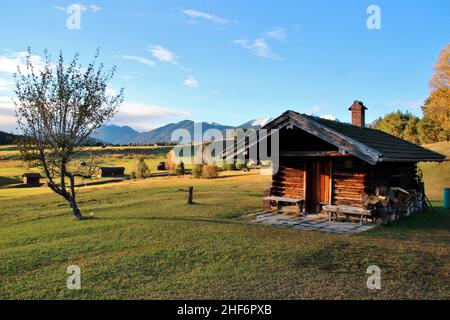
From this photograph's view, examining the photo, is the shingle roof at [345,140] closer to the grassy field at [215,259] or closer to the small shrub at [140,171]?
the grassy field at [215,259]

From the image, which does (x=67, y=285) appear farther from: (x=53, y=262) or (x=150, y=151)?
(x=150, y=151)

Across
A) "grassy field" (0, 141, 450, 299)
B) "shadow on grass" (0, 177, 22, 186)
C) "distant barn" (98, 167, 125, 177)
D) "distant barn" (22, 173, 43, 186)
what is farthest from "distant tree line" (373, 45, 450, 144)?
"shadow on grass" (0, 177, 22, 186)

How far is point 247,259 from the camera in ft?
29.5

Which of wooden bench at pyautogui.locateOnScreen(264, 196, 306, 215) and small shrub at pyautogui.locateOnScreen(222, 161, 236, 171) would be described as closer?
wooden bench at pyautogui.locateOnScreen(264, 196, 306, 215)

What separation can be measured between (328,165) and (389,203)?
2832 millimetres

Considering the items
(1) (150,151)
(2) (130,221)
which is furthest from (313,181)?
(1) (150,151)

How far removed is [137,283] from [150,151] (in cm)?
10825

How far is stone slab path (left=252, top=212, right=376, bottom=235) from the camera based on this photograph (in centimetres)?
→ 1280

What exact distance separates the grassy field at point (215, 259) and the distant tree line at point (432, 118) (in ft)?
114

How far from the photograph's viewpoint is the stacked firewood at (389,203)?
545 inches

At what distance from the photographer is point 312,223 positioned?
1393cm

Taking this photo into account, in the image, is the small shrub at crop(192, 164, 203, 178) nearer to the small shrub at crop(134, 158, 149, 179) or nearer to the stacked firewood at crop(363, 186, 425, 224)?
the small shrub at crop(134, 158, 149, 179)

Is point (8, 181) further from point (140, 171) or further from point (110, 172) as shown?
point (140, 171)

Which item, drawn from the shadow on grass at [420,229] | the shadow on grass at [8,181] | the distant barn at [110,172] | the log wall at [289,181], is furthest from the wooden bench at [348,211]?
the shadow on grass at [8,181]
